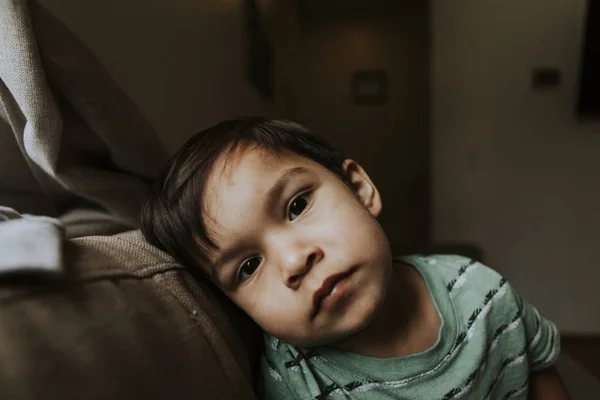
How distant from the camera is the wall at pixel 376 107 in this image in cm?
289

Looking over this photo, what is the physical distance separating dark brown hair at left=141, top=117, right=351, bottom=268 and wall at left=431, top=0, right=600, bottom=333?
2057 mm

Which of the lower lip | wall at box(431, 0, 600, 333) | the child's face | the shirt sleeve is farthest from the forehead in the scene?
wall at box(431, 0, 600, 333)

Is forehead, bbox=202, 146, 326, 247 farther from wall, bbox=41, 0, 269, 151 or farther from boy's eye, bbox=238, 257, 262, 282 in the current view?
wall, bbox=41, 0, 269, 151

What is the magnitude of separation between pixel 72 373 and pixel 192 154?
0.34m

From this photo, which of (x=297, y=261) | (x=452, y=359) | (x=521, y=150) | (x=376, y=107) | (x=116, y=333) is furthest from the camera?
(x=376, y=107)

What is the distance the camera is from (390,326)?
0.69 m

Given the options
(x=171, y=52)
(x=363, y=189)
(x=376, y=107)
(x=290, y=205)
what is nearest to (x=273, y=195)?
(x=290, y=205)

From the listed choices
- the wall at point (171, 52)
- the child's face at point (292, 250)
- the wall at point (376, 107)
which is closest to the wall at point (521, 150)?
the wall at point (376, 107)

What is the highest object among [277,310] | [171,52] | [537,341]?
[171,52]

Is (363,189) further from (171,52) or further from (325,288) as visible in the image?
(171,52)

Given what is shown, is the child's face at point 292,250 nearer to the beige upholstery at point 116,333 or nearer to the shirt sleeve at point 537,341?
the beige upholstery at point 116,333

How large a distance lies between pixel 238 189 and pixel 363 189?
0.64 ft

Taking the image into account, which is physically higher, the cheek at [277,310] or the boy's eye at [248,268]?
the boy's eye at [248,268]

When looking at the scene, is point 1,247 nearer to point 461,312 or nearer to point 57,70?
point 57,70
